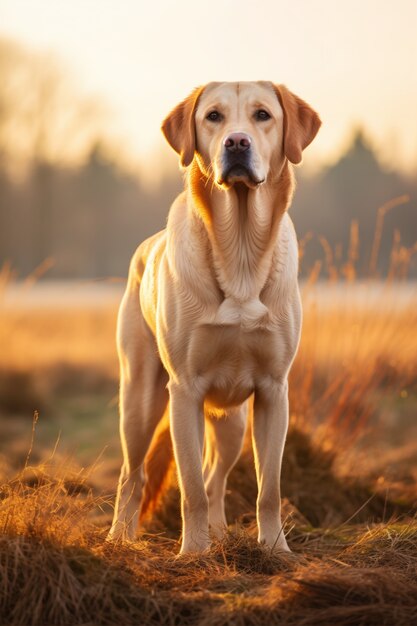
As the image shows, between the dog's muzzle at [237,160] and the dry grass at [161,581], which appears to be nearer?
the dry grass at [161,581]

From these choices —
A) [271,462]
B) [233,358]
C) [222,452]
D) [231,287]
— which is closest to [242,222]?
[231,287]

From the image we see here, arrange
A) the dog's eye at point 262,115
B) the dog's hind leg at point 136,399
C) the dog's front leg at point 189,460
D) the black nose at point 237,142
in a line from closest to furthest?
1. the black nose at point 237,142
2. the dog's eye at point 262,115
3. the dog's front leg at point 189,460
4. the dog's hind leg at point 136,399

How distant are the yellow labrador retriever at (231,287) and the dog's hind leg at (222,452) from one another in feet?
1.61

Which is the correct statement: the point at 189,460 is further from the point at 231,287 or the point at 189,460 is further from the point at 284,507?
the point at 284,507

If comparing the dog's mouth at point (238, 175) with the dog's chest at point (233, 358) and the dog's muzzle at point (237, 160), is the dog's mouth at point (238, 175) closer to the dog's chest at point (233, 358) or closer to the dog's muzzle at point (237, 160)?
the dog's muzzle at point (237, 160)

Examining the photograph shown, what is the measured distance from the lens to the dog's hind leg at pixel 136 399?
4344 mm

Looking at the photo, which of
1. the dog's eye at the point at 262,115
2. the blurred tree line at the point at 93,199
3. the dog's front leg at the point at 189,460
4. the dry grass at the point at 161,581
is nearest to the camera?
the dry grass at the point at 161,581

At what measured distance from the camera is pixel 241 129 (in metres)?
3.51

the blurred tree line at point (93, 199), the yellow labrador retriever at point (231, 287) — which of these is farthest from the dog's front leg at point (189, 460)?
the blurred tree line at point (93, 199)

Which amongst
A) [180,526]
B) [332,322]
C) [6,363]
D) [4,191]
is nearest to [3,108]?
[4,191]

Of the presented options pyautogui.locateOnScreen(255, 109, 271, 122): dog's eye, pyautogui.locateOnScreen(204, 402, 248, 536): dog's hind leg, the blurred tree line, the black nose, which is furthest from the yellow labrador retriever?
the blurred tree line

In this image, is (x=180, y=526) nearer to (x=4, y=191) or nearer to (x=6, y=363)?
(x=6, y=363)

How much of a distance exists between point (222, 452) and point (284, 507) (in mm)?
461

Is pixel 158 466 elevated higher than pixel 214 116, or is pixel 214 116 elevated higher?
pixel 214 116
